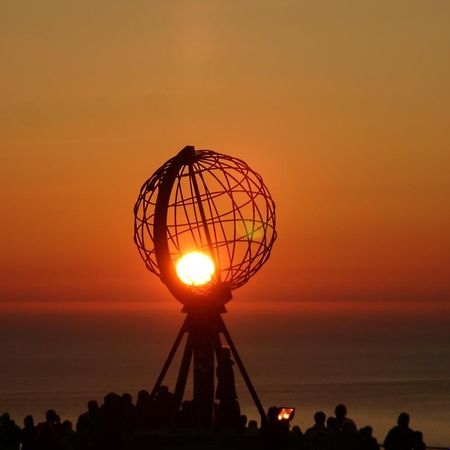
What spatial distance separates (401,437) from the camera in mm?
22672

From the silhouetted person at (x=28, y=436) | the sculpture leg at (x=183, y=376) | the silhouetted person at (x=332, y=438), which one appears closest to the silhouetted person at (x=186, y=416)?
the sculpture leg at (x=183, y=376)

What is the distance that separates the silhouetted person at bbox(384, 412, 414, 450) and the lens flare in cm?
626

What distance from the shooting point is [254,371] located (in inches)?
5635

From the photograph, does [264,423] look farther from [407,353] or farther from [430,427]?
[407,353]

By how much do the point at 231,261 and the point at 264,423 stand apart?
348 centimetres

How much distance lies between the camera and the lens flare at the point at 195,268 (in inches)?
1091

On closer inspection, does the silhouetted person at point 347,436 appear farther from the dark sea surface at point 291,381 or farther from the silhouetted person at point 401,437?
the dark sea surface at point 291,381

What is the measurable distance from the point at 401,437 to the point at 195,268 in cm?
656

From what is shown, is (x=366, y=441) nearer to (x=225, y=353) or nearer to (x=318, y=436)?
(x=318, y=436)

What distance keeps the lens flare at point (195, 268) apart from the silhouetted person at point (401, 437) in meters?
6.26

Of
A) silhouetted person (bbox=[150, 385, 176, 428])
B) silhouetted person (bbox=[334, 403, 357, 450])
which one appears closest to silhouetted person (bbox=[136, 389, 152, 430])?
silhouetted person (bbox=[150, 385, 176, 428])

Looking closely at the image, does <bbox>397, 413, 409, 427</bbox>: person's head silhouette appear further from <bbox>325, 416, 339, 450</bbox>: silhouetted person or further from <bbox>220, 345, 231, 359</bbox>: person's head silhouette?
<bbox>220, 345, 231, 359</bbox>: person's head silhouette

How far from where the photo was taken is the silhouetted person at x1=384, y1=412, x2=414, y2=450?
22.7m

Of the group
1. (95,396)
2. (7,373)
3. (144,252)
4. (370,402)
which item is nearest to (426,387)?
(370,402)
